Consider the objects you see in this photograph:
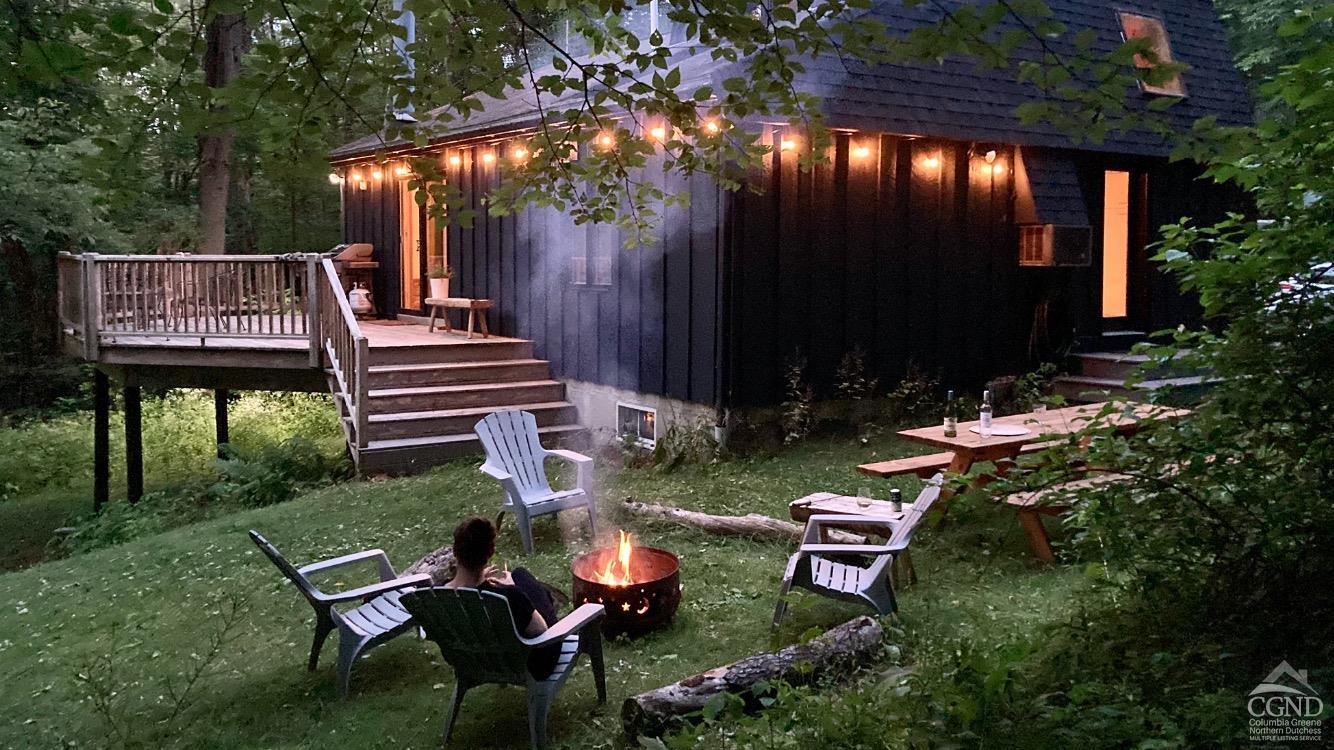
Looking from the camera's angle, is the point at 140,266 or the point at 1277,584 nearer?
the point at 1277,584

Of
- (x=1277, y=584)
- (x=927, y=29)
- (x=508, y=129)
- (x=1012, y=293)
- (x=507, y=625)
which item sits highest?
(x=508, y=129)

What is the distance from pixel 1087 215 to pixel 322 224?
17.9 metres

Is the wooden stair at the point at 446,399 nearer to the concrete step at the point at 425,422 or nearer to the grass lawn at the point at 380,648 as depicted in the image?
the concrete step at the point at 425,422

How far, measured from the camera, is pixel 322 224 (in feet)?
77.6

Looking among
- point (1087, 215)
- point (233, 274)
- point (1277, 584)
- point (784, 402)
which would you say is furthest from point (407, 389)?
point (1277, 584)

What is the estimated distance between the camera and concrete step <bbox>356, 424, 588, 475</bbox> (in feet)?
31.1

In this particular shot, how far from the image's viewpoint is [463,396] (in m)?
10.5

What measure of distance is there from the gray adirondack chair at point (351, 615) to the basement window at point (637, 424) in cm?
484

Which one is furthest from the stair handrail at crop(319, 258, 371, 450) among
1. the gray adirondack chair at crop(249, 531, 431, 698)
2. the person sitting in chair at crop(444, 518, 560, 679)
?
the person sitting in chair at crop(444, 518, 560, 679)

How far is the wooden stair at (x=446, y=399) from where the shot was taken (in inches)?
381

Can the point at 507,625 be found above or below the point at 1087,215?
below

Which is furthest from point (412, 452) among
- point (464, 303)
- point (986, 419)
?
point (986, 419)

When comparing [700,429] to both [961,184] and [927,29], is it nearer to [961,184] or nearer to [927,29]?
[961,184]

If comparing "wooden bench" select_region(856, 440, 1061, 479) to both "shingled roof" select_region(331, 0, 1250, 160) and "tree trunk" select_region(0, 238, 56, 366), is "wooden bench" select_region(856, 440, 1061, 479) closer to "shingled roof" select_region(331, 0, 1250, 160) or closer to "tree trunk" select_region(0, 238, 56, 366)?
"shingled roof" select_region(331, 0, 1250, 160)
